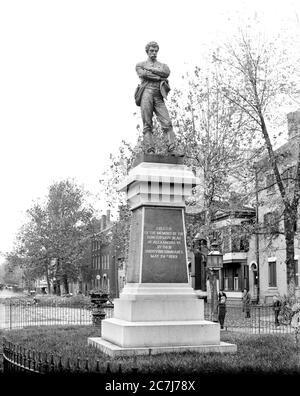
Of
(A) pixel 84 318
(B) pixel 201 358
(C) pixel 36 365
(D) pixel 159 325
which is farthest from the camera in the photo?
(A) pixel 84 318

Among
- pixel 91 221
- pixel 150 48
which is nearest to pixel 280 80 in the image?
pixel 150 48

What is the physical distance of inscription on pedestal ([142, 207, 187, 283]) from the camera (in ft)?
38.3

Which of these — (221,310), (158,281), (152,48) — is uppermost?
(152,48)

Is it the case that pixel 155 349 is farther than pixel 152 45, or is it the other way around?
pixel 152 45

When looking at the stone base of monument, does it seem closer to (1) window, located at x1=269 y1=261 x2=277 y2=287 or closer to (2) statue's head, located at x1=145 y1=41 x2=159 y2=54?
(2) statue's head, located at x1=145 y1=41 x2=159 y2=54

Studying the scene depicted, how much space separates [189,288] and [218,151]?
815 inches

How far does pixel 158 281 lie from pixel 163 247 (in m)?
0.72

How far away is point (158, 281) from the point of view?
459 inches

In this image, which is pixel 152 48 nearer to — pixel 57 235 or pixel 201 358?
Result: pixel 201 358

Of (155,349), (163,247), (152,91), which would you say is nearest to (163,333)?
(155,349)

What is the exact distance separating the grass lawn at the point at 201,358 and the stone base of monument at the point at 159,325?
0.34 m

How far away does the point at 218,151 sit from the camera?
104 feet

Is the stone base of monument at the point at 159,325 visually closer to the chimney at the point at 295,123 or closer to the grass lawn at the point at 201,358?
the grass lawn at the point at 201,358
